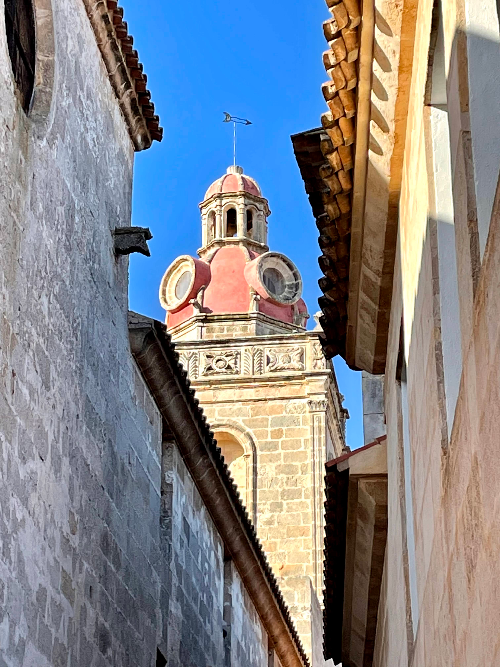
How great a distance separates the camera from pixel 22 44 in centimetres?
922

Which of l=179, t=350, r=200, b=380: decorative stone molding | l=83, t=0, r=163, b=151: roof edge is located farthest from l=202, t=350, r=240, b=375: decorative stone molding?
l=83, t=0, r=163, b=151: roof edge

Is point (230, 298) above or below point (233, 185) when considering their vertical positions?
below

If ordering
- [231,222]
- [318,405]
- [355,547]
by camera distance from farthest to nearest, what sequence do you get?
[231,222] < [318,405] < [355,547]

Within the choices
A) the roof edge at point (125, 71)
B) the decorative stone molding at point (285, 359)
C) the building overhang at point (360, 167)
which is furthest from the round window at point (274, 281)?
the building overhang at point (360, 167)

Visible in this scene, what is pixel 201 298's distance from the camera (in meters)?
32.0

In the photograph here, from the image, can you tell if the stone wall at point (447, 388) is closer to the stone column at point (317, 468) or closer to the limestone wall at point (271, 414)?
the stone column at point (317, 468)

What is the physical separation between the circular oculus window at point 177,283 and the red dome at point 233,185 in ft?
8.10

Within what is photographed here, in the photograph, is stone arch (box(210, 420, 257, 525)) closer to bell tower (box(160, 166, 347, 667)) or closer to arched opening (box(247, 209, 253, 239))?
bell tower (box(160, 166, 347, 667))

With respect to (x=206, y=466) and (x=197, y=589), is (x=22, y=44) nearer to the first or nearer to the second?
(x=206, y=466)

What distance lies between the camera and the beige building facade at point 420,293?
426cm

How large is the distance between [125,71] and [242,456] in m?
18.4

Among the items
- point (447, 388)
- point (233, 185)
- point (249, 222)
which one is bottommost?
point (447, 388)

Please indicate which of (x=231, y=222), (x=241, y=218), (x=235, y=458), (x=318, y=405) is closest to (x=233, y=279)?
(x=241, y=218)

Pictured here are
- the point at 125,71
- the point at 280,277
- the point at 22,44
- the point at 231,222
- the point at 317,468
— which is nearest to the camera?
the point at 22,44
